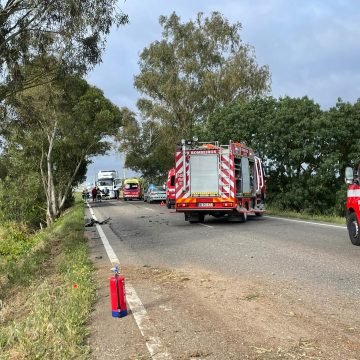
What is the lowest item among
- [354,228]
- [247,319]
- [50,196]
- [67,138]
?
[247,319]

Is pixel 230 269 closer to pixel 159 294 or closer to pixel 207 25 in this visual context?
pixel 159 294

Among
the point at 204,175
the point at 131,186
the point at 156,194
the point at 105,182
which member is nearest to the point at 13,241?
the point at 204,175

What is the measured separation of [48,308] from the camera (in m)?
5.94

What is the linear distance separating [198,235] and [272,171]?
16.6 metres

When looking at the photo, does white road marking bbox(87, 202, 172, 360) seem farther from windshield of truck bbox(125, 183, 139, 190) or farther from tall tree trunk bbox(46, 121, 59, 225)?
windshield of truck bbox(125, 183, 139, 190)

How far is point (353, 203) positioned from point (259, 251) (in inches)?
99.0

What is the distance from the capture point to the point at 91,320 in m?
5.65

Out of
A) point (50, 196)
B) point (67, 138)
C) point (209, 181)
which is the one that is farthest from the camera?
point (50, 196)

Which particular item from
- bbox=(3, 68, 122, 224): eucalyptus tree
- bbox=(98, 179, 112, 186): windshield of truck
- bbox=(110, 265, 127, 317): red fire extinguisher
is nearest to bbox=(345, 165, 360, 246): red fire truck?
bbox=(110, 265, 127, 317): red fire extinguisher

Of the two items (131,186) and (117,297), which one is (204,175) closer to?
(117,297)

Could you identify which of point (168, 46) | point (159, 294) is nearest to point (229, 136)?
point (168, 46)

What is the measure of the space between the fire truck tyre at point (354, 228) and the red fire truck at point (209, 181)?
633 cm

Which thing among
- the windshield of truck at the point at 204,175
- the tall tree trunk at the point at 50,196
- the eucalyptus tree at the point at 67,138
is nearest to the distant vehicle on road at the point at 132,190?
the eucalyptus tree at the point at 67,138

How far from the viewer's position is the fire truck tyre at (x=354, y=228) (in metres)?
11.0
